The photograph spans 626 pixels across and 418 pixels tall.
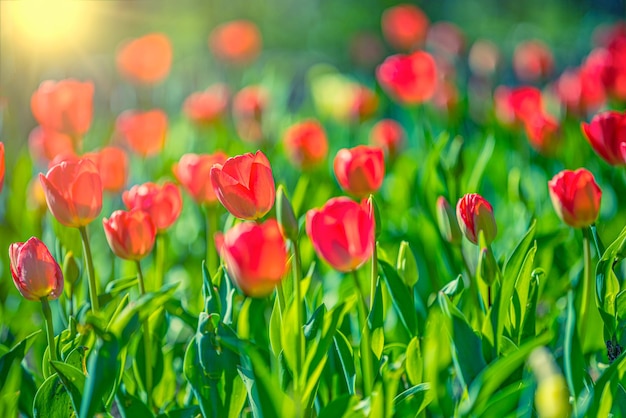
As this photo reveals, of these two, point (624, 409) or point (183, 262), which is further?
point (183, 262)

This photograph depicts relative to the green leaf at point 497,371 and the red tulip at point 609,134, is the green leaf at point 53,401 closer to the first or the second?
the green leaf at point 497,371

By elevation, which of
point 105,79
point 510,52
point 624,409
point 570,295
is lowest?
point 510,52

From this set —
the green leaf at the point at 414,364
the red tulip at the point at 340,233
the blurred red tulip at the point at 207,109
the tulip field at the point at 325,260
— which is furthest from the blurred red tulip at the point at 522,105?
the red tulip at the point at 340,233

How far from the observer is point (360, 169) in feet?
4.30

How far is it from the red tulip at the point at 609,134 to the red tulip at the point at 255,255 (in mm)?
633

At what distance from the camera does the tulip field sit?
102 centimetres

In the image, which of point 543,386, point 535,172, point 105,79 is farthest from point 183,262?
point 105,79

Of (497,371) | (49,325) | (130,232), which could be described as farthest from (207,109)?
(497,371)

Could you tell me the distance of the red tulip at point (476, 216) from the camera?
116 cm

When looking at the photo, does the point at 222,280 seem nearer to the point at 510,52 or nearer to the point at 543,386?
the point at 543,386

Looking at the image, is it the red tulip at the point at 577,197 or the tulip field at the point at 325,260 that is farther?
the red tulip at the point at 577,197

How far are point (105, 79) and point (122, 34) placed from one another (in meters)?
2.10

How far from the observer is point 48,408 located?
1.13 m

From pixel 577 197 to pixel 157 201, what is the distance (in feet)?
2.22
